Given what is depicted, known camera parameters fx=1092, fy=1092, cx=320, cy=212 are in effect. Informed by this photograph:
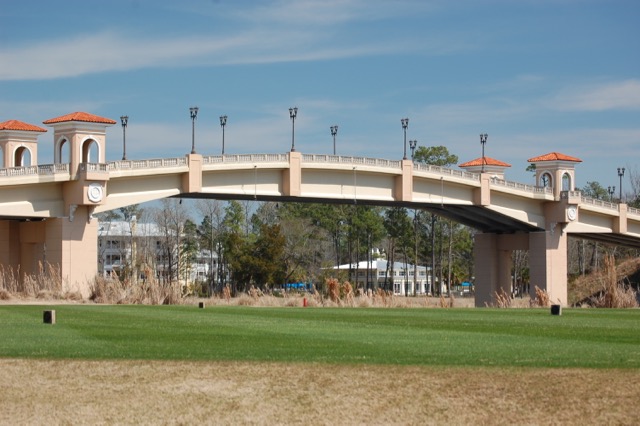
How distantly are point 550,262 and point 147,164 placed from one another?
112 ft

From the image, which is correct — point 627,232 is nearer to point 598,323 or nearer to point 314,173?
point 314,173

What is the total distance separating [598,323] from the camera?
32.6 metres

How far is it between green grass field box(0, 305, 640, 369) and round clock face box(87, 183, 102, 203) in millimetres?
24774

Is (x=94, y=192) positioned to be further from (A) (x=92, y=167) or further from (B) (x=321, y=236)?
(B) (x=321, y=236)

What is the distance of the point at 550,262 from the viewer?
81.8 m

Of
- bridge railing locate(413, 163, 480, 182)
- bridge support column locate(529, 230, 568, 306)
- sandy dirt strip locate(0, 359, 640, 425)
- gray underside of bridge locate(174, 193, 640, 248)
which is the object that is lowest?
sandy dirt strip locate(0, 359, 640, 425)

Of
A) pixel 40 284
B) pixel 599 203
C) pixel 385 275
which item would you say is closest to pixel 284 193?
pixel 40 284

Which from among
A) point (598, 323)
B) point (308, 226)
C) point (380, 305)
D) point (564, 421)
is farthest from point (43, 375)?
point (308, 226)

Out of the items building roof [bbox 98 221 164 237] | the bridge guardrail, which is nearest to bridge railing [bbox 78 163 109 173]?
the bridge guardrail

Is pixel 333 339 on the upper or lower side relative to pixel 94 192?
lower

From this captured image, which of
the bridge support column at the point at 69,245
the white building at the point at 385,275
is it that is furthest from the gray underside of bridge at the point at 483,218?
the white building at the point at 385,275

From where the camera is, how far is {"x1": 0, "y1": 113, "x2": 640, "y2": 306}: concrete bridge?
60.1 meters

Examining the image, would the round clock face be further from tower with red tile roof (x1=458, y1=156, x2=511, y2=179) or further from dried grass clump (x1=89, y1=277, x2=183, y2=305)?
tower with red tile roof (x1=458, y1=156, x2=511, y2=179)

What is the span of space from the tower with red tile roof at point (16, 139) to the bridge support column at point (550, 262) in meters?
37.4
